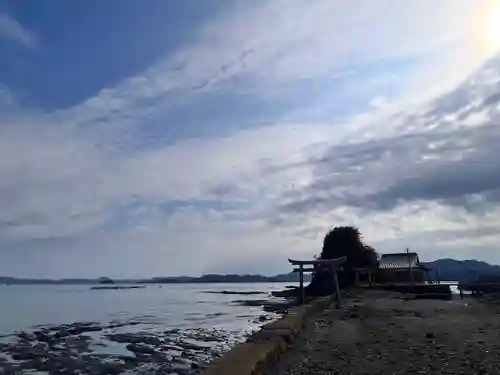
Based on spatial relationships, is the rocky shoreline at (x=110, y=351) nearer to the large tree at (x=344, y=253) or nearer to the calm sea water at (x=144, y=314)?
the calm sea water at (x=144, y=314)

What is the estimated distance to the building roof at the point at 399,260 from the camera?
56000 mm

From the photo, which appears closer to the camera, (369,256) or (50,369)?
(50,369)

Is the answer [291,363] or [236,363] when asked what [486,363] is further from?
[236,363]

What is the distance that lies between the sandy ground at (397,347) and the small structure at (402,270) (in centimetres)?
3279

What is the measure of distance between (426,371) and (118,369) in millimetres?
10275

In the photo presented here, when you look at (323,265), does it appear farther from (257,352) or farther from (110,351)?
(257,352)

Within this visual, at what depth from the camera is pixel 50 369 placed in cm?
1738

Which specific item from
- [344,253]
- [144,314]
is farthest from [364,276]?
[144,314]

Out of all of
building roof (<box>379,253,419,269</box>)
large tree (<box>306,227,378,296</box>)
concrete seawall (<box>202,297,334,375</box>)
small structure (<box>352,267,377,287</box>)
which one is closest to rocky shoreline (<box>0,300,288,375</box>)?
concrete seawall (<box>202,297,334,375</box>)

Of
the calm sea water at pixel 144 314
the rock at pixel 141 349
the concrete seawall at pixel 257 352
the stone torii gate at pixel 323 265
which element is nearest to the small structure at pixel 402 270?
the calm sea water at pixel 144 314

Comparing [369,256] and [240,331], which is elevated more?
[369,256]

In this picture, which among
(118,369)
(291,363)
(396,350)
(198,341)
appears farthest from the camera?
(198,341)

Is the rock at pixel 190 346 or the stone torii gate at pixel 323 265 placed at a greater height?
the stone torii gate at pixel 323 265

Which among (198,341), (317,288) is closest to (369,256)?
(317,288)
